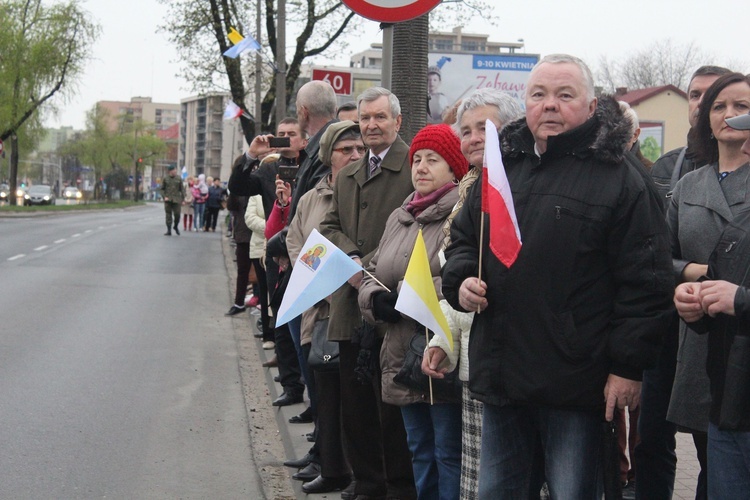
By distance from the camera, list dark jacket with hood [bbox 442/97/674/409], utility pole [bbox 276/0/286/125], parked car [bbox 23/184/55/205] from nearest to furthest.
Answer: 1. dark jacket with hood [bbox 442/97/674/409]
2. utility pole [bbox 276/0/286/125]
3. parked car [bbox 23/184/55/205]

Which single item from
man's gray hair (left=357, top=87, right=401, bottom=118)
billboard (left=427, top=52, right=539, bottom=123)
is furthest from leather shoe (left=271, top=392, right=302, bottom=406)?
billboard (left=427, top=52, right=539, bottom=123)


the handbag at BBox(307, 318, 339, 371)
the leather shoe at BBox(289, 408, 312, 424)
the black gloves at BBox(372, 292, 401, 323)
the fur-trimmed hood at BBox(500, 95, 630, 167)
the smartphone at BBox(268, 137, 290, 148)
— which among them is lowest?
the leather shoe at BBox(289, 408, 312, 424)

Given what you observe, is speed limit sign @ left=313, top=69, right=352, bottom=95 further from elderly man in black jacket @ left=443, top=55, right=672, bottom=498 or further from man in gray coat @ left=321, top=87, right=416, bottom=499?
elderly man in black jacket @ left=443, top=55, right=672, bottom=498

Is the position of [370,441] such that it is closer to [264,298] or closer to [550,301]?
[550,301]

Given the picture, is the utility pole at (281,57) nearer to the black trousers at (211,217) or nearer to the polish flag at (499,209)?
the black trousers at (211,217)

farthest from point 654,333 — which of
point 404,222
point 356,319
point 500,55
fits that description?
point 500,55

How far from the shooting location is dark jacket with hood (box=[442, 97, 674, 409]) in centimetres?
332

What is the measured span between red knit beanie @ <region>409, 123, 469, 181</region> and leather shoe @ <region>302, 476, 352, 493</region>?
2.12 meters

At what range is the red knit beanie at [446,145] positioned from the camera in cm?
472

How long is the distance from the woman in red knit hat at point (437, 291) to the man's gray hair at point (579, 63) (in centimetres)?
111

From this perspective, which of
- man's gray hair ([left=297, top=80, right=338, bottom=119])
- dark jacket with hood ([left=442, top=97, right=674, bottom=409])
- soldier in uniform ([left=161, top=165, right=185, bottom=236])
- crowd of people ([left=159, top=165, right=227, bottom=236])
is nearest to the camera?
dark jacket with hood ([left=442, top=97, right=674, bottom=409])

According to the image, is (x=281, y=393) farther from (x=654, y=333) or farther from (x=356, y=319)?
(x=654, y=333)

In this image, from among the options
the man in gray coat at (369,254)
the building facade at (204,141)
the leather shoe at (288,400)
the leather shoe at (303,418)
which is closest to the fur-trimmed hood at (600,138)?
the man in gray coat at (369,254)

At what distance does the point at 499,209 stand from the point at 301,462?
3.58 m
